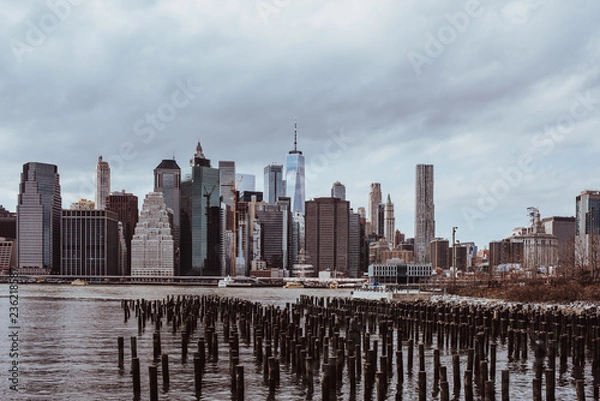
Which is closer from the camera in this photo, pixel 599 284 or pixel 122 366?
pixel 122 366

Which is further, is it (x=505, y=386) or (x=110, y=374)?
(x=110, y=374)

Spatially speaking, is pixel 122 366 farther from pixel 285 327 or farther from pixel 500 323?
pixel 500 323

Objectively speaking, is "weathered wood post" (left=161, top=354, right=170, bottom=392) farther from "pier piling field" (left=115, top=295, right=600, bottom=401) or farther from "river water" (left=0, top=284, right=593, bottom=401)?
"river water" (left=0, top=284, right=593, bottom=401)

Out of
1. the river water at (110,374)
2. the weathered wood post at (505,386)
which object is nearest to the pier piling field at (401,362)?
the weathered wood post at (505,386)

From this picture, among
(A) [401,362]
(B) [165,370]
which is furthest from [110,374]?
(A) [401,362]

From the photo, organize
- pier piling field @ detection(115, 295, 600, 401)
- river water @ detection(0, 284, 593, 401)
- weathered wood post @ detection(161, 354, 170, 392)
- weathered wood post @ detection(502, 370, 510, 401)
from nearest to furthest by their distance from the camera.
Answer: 1. weathered wood post @ detection(502, 370, 510, 401)
2. pier piling field @ detection(115, 295, 600, 401)
3. river water @ detection(0, 284, 593, 401)
4. weathered wood post @ detection(161, 354, 170, 392)

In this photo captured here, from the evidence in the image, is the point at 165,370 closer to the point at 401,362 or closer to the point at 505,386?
the point at 401,362

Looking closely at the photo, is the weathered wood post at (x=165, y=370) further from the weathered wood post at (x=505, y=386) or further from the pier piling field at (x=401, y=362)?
the weathered wood post at (x=505, y=386)

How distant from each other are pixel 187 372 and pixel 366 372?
13632mm

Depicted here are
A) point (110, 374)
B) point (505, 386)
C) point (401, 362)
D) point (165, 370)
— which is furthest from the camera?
point (110, 374)

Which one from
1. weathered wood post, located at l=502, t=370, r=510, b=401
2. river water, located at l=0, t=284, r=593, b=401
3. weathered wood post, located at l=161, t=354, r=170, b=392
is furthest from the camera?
weathered wood post, located at l=161, t=354, r=170, b=392

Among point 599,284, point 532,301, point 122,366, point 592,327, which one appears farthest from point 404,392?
point 599,284

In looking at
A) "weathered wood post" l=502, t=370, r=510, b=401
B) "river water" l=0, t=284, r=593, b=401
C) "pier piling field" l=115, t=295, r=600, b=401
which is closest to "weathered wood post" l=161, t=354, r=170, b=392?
"pier piling field" l=115, t=295, r=600, b=401

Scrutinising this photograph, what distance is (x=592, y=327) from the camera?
49062 mm
